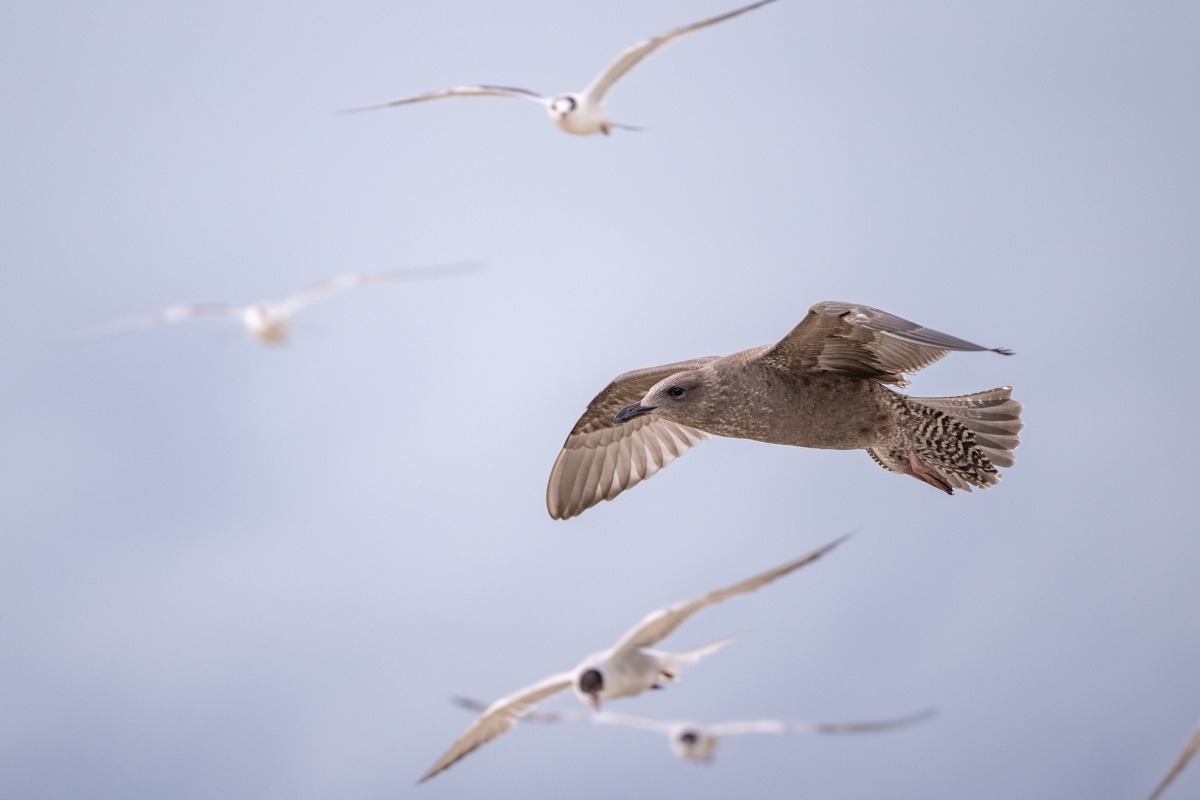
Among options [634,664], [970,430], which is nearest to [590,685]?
[634,664]

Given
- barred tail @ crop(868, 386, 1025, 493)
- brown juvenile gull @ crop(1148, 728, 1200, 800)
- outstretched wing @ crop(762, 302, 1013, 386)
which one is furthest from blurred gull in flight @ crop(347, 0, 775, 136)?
brown juvenile gull @ crop(1148, 728, 1200, 800)

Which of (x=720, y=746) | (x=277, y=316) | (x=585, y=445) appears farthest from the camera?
(x=585, y=445)

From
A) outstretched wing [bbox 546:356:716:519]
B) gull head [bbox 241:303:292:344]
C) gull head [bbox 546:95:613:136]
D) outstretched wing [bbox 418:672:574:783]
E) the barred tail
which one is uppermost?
gull head [bbox 546:95:613:136]

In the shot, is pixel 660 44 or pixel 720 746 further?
pixel 660 44

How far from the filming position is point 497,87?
950 cm

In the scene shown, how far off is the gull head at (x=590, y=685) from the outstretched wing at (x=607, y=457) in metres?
3.42

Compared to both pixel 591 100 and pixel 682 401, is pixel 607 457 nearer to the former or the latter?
pixel 682 401

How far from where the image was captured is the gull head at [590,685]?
24.9 ft

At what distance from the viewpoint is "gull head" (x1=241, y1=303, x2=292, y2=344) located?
1026 centimetres

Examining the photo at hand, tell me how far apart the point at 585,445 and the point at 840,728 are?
525 centimetres

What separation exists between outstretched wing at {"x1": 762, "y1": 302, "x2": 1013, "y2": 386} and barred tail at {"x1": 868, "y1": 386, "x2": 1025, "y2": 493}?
0.42 metres

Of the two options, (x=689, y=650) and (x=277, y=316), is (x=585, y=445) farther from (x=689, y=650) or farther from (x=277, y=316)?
(x=689, y=650)

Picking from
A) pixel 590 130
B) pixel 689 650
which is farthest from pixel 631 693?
pixel 590 130

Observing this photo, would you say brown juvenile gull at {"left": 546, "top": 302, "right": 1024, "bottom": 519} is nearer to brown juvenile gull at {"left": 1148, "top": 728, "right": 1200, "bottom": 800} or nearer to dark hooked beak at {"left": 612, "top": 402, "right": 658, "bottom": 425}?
dark hooked beak at {"left": 612, "top": 402, "right": 658, "bottom": 425}
